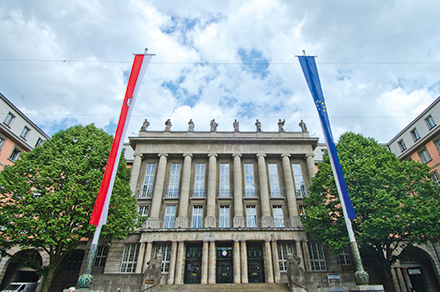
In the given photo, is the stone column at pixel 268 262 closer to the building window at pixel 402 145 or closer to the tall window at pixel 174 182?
the tall window at pixel 174 182

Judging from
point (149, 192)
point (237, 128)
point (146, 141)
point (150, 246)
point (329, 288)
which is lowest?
point (329, 288)

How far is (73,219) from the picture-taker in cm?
1828

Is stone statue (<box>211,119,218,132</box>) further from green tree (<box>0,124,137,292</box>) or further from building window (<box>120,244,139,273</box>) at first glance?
building window (<box>120,244,139,273</box>)

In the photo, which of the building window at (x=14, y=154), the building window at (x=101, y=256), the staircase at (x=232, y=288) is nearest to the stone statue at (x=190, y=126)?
the building window at (x=101, y=256)

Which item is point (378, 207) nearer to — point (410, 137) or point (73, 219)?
point (410, 137)

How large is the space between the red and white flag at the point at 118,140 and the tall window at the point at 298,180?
2204 centimetres

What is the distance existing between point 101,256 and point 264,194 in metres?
18.9

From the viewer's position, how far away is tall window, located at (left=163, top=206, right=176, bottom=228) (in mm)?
26859

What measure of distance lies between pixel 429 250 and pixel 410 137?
45.3 feet

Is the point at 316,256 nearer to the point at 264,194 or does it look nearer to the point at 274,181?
the point at 264,194

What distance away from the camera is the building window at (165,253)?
2411 cm

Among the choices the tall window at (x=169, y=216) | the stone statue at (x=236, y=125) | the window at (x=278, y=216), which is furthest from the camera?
the stone statue at (x=236, y=125)

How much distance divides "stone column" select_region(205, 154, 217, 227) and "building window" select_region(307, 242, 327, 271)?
34.1ft

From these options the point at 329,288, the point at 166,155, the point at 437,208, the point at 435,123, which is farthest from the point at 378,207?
the point at 166,155
